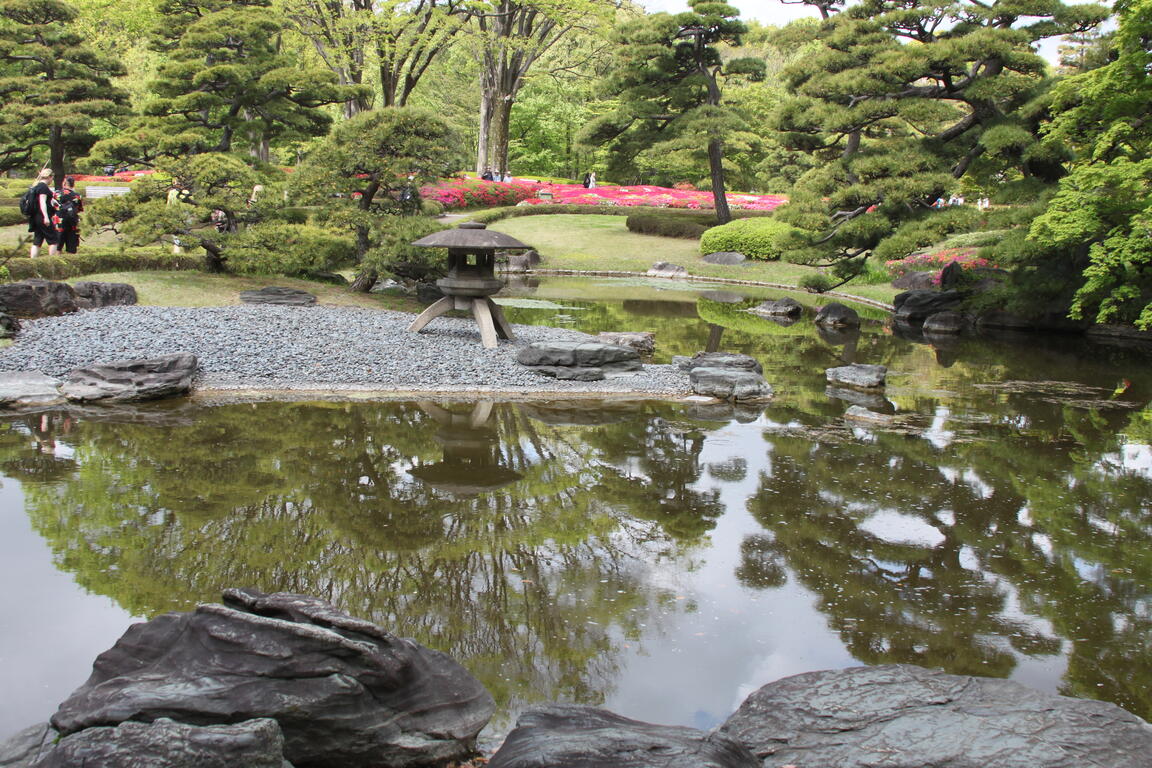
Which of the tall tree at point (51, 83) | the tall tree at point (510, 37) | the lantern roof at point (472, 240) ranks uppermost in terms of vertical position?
the tall tree at point (510, 37)

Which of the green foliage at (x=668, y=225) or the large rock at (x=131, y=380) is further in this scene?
the green foliage at (x=668, y=225)

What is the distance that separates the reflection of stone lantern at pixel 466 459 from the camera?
7227 mm

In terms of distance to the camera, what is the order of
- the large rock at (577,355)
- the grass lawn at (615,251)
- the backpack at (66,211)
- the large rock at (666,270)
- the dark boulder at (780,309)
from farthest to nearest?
the large rock at (666,270), the grass lawn at (615,251), the dark boulder at (780,309), the backpack at (66,211), the large rock at (577,355)

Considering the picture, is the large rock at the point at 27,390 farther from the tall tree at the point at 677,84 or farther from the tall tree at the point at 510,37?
the tall tree at the point at 677,84

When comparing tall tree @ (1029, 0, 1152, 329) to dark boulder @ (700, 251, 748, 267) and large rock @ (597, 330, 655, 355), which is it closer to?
large rock @ (597, 330, 655, 355)

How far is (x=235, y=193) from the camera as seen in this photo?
14.4 metres

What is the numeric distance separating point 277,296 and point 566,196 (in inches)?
1003

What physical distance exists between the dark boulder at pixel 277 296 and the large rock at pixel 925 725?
1208 cm

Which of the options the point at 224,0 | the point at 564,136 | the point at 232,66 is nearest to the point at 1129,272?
the point at 232,66

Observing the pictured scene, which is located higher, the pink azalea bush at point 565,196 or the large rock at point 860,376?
the pink azalea bush at point 565,196

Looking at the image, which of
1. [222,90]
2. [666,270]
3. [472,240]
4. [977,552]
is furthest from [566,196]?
[977,552]

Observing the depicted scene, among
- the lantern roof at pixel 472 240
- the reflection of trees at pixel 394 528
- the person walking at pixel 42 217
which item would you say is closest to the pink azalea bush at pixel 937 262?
the lantern roof at pixel 472 240

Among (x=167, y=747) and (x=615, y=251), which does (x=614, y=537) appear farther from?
(x=615, y=251)

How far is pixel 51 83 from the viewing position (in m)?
19.2
